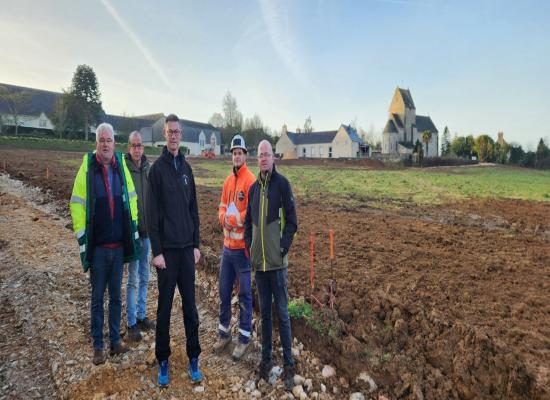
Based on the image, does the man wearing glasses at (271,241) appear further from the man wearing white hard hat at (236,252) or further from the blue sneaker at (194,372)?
the blue sneaker at (194,372)

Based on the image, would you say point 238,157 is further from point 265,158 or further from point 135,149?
point 135,149

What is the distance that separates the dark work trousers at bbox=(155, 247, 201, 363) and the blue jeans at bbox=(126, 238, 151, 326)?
1066 millimetres

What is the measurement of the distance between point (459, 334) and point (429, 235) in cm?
532

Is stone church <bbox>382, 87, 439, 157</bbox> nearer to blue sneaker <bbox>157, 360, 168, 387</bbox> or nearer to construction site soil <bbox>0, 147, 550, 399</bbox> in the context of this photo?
construction site soil <bbox>0, 147, 550, 399</bbox>

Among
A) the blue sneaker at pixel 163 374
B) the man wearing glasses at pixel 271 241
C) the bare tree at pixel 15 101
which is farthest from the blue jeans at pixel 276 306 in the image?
the bare tree at pixel 15 101

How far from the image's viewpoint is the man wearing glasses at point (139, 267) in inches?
175

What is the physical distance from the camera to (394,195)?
1762cm

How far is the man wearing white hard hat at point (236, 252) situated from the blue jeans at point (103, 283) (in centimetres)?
117

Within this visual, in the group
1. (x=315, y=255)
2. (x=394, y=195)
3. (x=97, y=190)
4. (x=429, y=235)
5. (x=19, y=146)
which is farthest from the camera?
(x=19, y=146)

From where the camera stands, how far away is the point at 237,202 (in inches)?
163

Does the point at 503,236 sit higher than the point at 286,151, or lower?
lower

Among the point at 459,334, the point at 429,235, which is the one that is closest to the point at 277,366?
the point at 459,334

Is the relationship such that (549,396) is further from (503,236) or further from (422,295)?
(503,236)

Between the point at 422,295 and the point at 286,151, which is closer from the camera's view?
the point at 422,295
